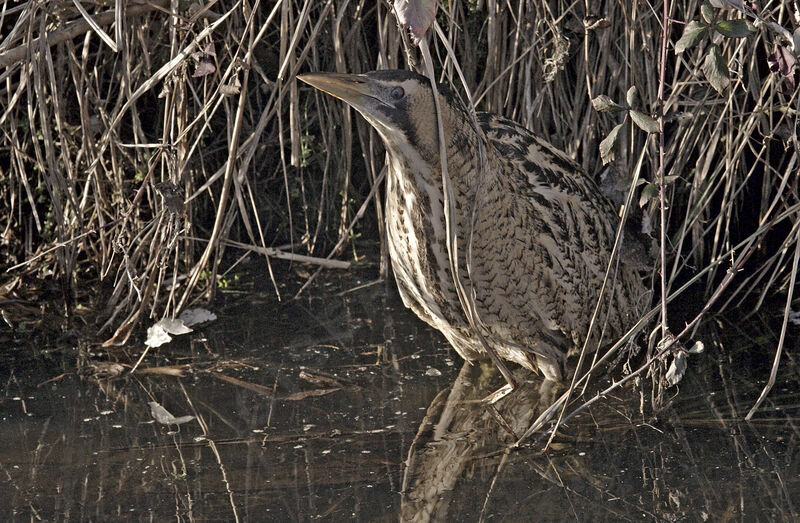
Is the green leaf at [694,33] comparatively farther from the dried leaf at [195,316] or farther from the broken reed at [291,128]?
the dried leaf at [195,316]

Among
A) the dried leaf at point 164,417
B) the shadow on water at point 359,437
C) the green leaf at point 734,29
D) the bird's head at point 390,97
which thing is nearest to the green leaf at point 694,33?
the green leaf at point 734,29

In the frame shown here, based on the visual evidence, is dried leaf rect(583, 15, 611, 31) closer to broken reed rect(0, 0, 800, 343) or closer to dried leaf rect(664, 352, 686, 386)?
broken reed rect(0, 0, 800, 343)

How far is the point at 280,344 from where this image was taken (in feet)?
9.36

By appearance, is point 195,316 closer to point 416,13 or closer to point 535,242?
point 535,242

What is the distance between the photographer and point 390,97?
2.19 meters

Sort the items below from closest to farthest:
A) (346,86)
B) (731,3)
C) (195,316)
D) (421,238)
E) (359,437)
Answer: (731,3) → (346,86) → (359,437) → (421,238) → (195,316)

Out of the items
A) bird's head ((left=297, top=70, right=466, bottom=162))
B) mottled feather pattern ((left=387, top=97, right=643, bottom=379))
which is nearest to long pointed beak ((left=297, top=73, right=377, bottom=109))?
bird's head ((left=297, top=70, right=466, bottom=162))

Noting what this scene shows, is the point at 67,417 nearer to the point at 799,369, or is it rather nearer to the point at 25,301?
the point at 25,301

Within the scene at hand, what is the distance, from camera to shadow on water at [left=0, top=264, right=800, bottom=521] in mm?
2006

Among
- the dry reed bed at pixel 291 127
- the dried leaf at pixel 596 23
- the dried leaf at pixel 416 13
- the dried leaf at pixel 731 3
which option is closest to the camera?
the dried leaf at pixel 416 13

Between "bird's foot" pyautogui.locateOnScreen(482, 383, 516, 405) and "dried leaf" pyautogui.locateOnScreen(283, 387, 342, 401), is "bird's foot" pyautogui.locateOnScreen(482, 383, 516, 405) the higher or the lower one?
the lower one

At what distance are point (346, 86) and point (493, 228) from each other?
0.53 m

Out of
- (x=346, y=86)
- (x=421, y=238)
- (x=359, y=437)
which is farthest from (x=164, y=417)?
(x=346, y=86)

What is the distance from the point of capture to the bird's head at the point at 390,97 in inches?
85.6
